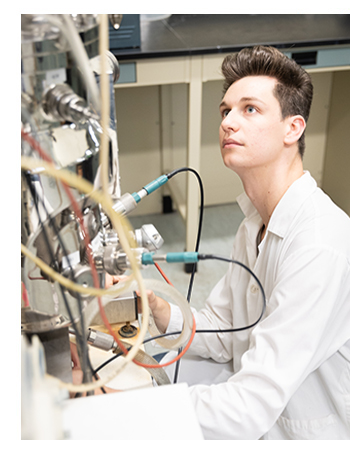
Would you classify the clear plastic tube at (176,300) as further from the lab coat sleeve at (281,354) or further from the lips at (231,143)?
the lips at (231,143)

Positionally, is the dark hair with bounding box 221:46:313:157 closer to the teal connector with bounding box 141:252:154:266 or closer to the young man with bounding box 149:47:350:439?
the young man with bounding box 149:47:350:439

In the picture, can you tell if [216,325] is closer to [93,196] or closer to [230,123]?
[230,123]

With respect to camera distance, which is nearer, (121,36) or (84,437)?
(84,437)

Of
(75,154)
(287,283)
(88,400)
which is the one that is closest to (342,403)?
(287,283)

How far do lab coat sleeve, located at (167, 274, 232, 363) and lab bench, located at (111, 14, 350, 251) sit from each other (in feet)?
3.12

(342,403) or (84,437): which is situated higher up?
(84,437)

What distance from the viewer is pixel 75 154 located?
500 mm

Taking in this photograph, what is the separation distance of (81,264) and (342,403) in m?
0.61

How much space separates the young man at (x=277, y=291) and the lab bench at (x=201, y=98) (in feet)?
2.64

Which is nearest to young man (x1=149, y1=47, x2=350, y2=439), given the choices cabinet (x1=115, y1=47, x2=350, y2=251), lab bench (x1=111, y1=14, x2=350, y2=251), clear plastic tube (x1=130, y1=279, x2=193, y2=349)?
clear plastic tube (x1=130, y1=279, x2=193, y2=349)

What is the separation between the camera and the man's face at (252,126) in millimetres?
962

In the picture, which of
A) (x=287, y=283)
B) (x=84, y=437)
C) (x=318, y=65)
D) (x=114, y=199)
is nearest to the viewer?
(x=84, y=437)

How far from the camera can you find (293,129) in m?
1.00

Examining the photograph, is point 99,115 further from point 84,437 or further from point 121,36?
point 121,36
